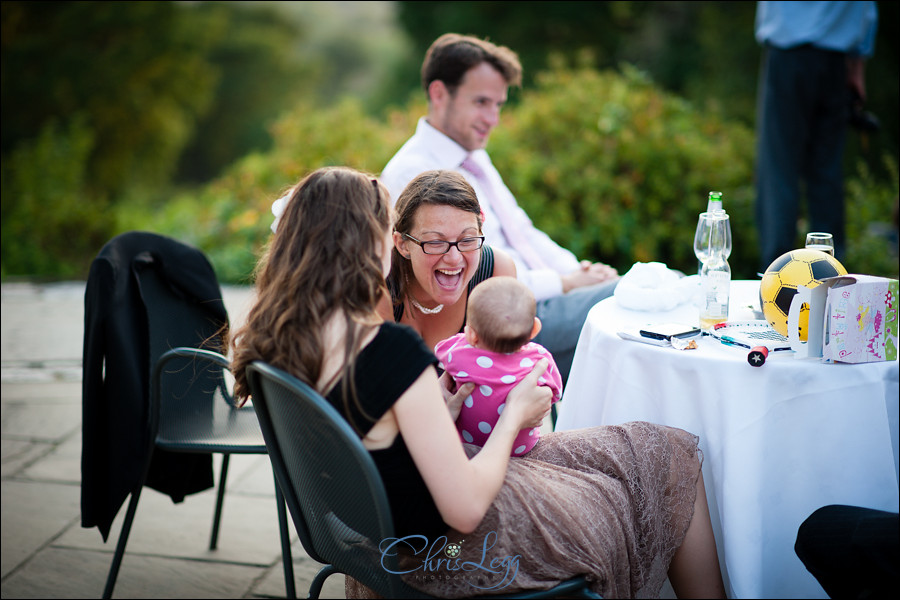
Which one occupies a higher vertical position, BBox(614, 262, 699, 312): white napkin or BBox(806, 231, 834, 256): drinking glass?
BBox(806, 231, 834, 256): drinking glass

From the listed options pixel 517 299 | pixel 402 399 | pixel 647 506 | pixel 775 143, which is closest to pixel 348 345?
pixel 402 399

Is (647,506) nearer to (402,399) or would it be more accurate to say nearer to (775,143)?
(402,399)

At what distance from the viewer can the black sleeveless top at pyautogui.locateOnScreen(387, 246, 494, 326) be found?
2422 mm

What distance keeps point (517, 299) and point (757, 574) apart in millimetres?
824

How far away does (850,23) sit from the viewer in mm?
4730

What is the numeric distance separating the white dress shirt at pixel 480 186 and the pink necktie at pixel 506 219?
0.01m

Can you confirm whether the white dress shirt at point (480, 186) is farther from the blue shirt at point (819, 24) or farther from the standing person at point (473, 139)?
the blue shirt at point (819, 24)

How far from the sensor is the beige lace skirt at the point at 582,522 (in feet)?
5.42

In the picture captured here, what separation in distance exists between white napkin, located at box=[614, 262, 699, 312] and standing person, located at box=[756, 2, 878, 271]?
287 cm

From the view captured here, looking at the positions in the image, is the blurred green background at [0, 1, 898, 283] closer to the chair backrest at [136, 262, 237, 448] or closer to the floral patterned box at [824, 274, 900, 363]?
the chair backrest at [136, 262, 237, 448]

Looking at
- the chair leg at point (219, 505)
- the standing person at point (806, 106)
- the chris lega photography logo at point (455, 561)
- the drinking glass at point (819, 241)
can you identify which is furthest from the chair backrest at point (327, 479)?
the standing person at point (806, 106)

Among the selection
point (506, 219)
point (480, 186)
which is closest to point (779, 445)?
point (506, 219)

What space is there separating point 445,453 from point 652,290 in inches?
41.4

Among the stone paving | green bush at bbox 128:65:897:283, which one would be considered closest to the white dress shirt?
the stone paving
